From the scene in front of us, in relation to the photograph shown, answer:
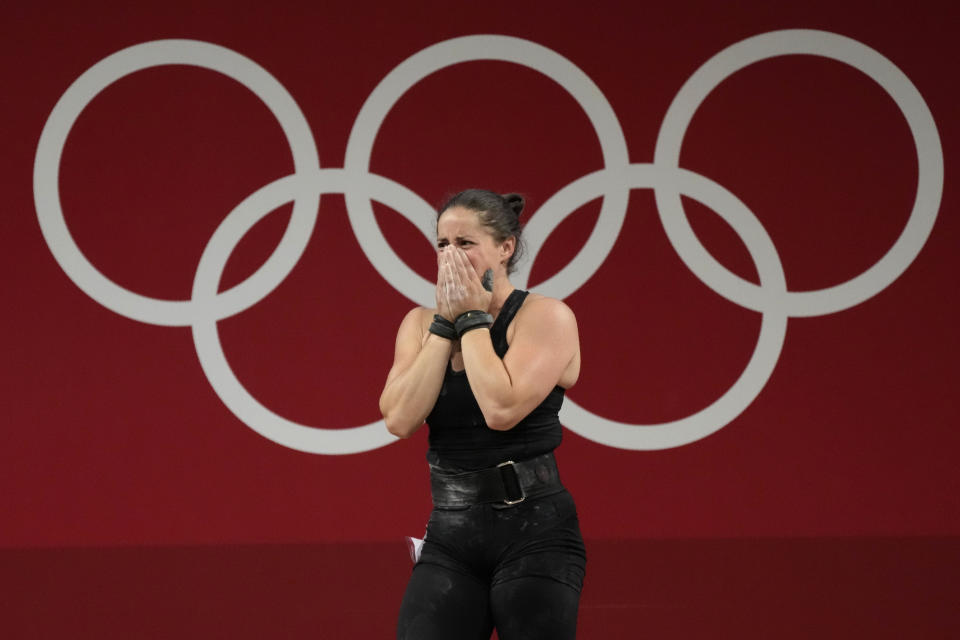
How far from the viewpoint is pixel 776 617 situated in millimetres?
4090

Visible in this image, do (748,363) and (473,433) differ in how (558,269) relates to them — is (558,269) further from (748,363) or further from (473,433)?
(473,433)

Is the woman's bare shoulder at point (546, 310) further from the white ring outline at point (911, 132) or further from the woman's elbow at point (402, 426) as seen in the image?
the white ring outline at point (911, 132)

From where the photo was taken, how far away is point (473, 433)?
2.22 meters

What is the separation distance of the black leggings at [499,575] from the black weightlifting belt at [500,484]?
2cm

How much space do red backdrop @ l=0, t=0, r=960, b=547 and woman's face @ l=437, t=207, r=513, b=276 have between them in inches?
105

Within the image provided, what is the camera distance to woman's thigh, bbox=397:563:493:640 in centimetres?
207

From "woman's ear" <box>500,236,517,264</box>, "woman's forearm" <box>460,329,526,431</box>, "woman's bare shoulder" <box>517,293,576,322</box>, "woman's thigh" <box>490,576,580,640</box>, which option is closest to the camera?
"woman's thigh" <box>490,576,580,640</box>

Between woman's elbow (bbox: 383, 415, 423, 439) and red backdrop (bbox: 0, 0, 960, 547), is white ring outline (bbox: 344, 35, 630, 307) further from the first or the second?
woman's elbow (bbox: 383, 415, 423, 439)

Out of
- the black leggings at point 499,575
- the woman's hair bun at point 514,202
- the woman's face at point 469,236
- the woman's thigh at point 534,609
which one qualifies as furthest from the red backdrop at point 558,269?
the woman's thigh at point 534,609

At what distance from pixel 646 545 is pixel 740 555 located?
435mm

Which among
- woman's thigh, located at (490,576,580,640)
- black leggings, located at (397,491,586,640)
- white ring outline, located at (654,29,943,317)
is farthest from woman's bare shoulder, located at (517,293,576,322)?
white ring outline, located at (654,29,943,317)

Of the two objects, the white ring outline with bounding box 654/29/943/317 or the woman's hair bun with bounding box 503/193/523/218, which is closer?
the woman's hair bun with bounding box 503/193/523/218

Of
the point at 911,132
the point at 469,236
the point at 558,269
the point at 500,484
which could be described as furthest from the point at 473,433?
the point at 911,132

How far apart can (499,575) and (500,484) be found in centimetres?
19
